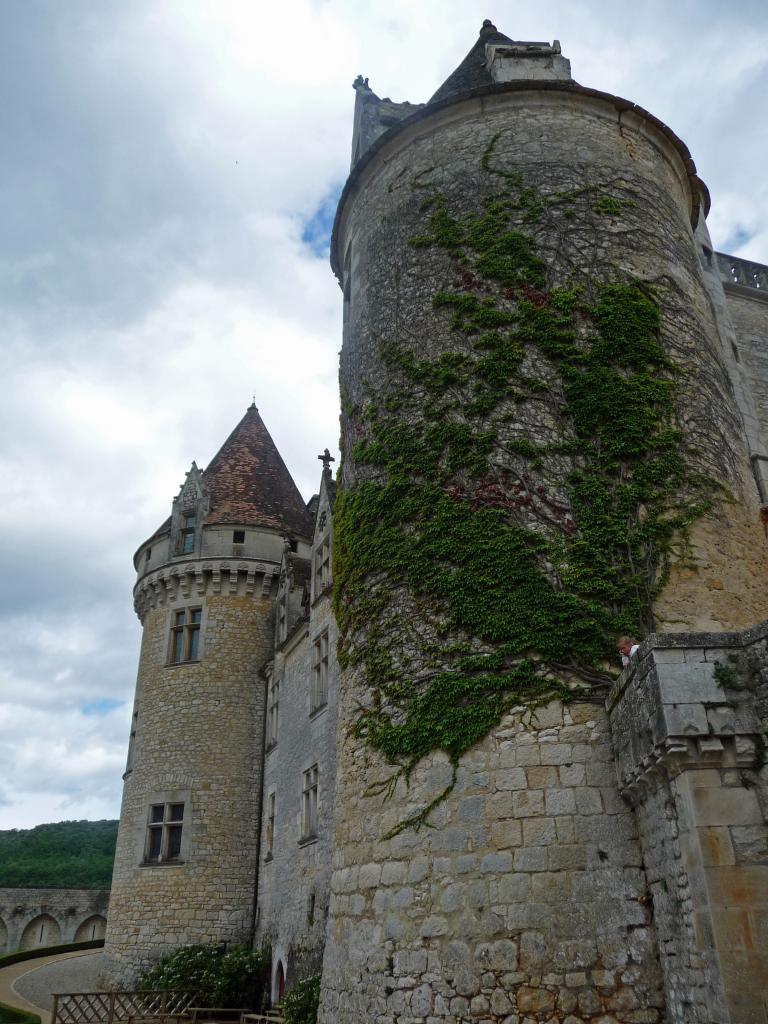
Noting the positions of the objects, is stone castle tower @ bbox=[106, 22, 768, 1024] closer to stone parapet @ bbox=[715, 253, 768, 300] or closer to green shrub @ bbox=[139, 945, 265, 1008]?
stone parapet @ bbox=[715, 253, 768, 300]

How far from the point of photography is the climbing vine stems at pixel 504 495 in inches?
332

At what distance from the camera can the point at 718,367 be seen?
11172 mm

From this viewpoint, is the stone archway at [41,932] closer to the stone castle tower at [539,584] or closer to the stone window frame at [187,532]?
the stone window frame at [187,532]

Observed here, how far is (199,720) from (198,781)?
1519 mm

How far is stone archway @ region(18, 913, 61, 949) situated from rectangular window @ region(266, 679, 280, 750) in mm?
26125

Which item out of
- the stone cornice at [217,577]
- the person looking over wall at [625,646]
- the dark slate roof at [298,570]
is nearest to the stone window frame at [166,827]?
the stone cornice at [217,577]

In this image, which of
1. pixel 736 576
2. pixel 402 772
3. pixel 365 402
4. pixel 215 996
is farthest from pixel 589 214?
pixel 215 996

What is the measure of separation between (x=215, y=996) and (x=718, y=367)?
15.4m

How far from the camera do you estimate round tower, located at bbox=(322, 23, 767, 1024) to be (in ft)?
24.3

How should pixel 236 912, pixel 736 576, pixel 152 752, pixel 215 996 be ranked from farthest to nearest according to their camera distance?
pixel 152 752 → pixel 236 912 → pixel 215 996 → pixel 736 576

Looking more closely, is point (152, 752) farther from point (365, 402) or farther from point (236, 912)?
point (365, 402)

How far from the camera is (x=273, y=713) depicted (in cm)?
2053

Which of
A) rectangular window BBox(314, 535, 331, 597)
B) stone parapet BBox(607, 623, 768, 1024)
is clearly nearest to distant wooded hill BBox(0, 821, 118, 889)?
rectangular window BBox(314, 535, 331, 597)

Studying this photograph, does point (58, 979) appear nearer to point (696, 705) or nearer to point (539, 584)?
point (539, 584)
